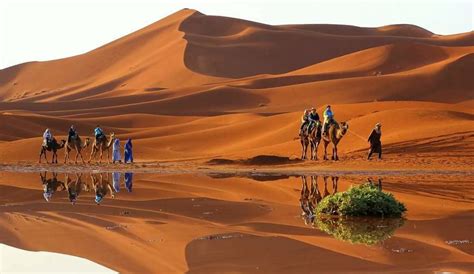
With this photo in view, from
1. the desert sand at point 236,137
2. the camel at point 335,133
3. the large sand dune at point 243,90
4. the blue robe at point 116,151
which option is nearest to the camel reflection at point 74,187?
the desert sand at point 236,137

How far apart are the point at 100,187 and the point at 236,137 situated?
24126mm

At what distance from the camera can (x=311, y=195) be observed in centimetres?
2256

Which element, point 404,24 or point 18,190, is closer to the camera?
point 18,190

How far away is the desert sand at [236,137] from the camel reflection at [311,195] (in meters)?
0.33

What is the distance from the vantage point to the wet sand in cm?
1255

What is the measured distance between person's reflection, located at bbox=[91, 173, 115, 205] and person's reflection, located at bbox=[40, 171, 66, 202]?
3.21ft

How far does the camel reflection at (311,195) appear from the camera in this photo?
1833 cm

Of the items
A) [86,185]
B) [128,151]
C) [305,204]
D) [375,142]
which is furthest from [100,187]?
[128,151]


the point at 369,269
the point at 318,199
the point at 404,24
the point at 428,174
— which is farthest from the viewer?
the point at 404,24

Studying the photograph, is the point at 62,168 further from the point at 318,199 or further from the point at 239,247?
the point at 239,247

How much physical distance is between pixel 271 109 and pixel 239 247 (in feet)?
180

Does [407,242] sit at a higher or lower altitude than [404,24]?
lower

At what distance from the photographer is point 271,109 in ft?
225

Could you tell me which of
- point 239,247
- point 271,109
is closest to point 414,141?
point 239,247
